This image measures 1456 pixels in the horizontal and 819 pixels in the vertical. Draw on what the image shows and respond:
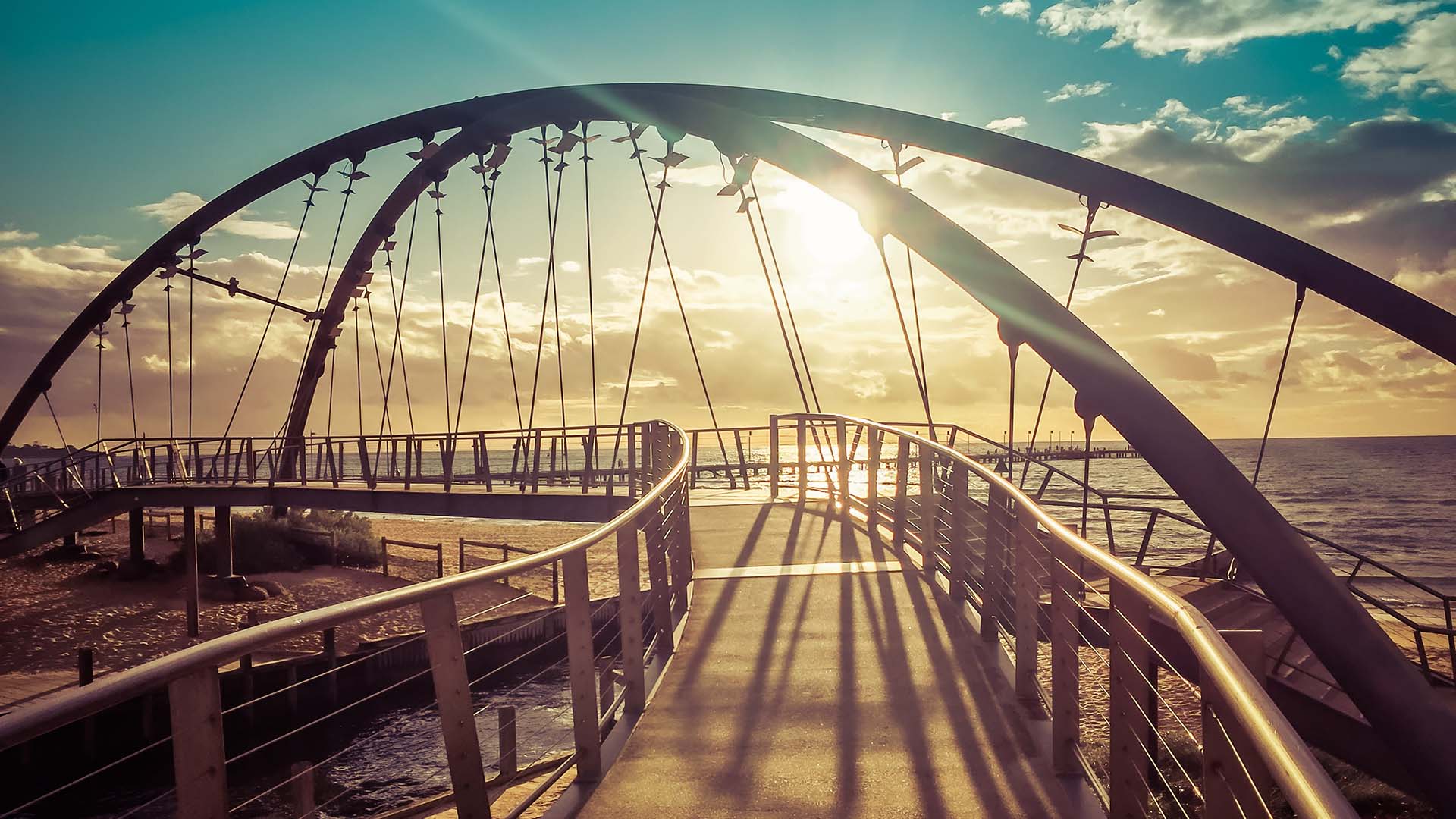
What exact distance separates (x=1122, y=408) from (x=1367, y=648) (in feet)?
9.19

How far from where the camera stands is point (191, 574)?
23.0 meters

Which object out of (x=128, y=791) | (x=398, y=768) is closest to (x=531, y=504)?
(x=398, y=768)

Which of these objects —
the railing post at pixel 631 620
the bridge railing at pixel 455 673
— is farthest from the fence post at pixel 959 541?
the railing post at pixel 631 620

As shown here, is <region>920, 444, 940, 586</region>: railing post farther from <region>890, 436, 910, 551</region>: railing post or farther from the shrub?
the shrub

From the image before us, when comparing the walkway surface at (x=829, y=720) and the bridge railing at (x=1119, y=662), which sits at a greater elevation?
the bridge railing at (x=1119, y=662)

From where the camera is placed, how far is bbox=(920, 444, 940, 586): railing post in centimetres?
755

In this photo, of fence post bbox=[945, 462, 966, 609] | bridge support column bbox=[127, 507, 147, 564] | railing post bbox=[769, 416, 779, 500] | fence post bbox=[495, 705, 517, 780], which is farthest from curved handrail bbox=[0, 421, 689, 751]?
bridge support column bbox=[127, 507, 147, 564]

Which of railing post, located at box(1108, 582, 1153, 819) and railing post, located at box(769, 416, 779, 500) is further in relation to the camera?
railing post, located at box(769, 416, 779, 500)

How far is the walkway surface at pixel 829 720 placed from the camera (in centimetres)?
367

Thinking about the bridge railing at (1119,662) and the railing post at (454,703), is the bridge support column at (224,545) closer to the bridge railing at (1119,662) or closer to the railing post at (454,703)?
the bridge railing at (1119,662)

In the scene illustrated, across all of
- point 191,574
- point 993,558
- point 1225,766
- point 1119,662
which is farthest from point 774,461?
point 191,574

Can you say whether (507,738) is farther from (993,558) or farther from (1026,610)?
(1026,610)

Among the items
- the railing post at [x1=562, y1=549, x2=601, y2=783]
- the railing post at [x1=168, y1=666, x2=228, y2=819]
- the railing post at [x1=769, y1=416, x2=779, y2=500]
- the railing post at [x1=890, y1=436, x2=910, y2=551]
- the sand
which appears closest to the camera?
the railing post at [x1=168, y1=666, x2=228, y2=819]

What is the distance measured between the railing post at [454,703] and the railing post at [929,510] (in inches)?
201
